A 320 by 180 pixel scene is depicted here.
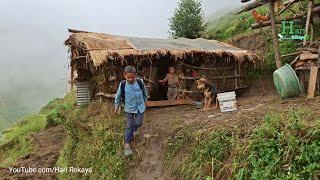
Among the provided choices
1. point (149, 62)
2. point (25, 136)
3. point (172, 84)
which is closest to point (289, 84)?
point (172, 84)

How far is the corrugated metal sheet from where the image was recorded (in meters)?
13.5

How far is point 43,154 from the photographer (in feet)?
41.0

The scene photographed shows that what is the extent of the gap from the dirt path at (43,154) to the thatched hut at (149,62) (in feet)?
7.51

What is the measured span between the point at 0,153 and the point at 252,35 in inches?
482

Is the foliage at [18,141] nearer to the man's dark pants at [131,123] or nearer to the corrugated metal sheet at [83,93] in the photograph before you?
the corrugated metal sheet at [83,93]

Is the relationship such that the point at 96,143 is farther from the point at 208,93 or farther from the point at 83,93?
the point at 83,93

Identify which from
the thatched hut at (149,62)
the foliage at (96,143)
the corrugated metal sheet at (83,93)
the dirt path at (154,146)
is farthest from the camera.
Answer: the corrugated metal sheet at (83,93)

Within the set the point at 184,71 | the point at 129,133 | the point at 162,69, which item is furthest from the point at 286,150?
the point at 162,69

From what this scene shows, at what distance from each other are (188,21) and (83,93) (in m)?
9.29

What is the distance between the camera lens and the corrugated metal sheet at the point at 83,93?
1348 cm

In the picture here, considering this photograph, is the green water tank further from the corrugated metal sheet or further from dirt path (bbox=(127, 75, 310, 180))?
the corrugated metal sheet

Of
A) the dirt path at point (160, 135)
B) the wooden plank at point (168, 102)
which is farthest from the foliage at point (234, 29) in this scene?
the dirt path at point (160, 135)

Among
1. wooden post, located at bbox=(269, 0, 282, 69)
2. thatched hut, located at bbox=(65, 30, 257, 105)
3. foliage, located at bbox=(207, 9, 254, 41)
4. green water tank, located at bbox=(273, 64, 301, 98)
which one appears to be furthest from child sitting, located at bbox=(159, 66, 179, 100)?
foliage, located at bbox=(207, 9, 254, 41)

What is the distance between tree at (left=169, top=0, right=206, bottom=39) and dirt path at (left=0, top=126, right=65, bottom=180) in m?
8.75
